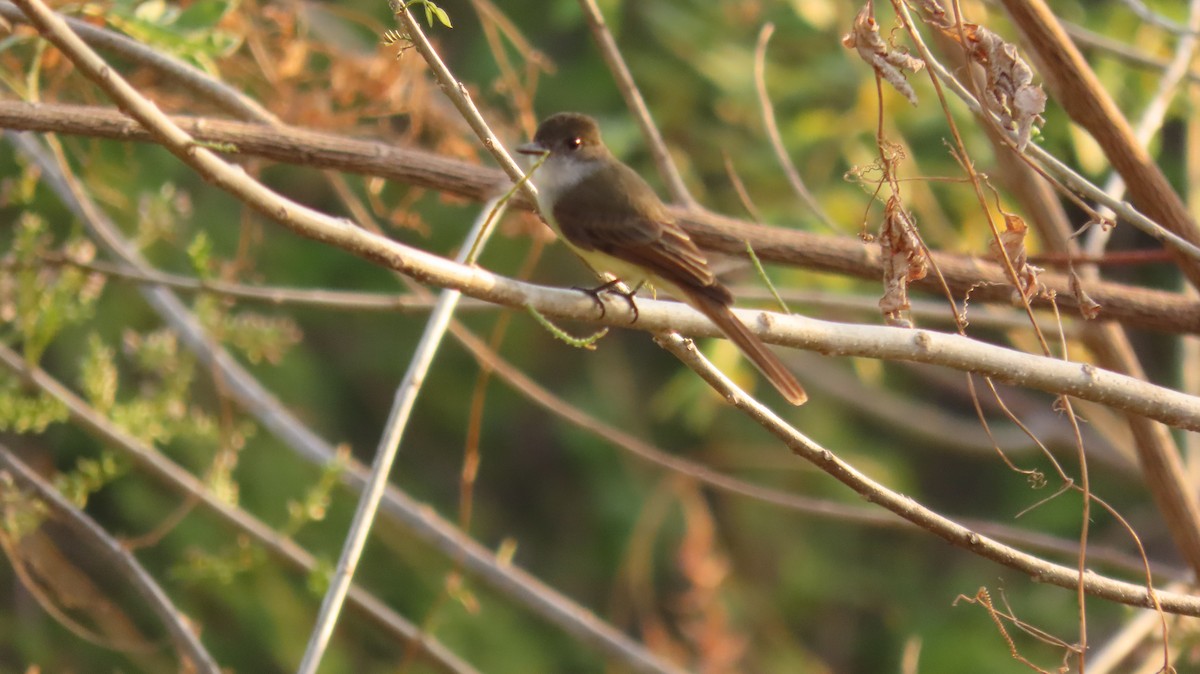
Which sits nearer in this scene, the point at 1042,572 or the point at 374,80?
the point at 1042,572

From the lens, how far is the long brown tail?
227cm

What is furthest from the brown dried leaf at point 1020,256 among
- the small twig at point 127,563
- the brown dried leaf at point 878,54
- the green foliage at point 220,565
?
the green foliage at point 220,565

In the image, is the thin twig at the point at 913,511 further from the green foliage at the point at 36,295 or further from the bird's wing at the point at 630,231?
the green foliage at the point at 36,295

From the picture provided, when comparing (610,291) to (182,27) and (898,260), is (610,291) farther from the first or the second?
(182,27)

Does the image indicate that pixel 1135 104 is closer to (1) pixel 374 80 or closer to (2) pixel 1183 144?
(2) pixel 1183 144

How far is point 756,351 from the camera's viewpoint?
244 centimetres

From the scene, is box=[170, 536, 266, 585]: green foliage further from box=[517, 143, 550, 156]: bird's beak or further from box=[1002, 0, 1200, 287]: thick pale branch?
box=[1002, 0, 1200, 287]: thick pale branch

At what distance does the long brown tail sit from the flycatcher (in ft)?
0.04

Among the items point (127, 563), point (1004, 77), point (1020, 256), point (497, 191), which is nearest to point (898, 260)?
point (1020, 256)

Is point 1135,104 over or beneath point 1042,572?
over

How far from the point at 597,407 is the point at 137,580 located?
4.46m

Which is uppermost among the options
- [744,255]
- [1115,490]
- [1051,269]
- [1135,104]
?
[1135,104]

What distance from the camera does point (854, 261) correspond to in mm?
3266

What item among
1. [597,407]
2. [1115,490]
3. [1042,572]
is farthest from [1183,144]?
[1042,572]
